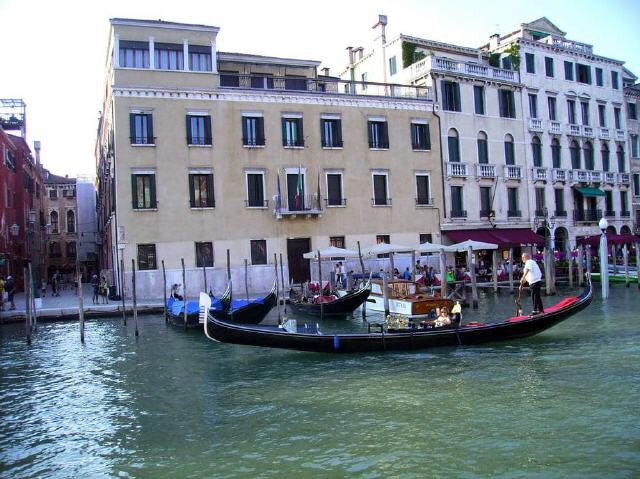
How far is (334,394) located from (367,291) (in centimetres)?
837

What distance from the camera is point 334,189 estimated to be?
75.4ft

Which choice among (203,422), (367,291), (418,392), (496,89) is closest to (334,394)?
(418,392)

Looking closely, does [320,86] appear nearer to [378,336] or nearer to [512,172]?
[512,172]

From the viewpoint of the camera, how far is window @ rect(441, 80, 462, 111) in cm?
2523

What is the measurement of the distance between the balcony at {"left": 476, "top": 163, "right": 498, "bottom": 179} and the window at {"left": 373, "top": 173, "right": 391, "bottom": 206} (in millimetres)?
4517

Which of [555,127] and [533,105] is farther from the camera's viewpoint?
[555,127]

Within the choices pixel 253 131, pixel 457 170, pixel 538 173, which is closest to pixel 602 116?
pixel 538 173

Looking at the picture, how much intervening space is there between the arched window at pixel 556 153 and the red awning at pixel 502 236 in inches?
155

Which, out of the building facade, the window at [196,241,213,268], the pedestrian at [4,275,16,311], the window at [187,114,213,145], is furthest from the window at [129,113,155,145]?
the pedestrian at [4,275,16,311]

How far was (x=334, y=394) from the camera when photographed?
27.3ft

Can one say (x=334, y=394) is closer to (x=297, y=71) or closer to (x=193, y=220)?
(x=193, y=220)

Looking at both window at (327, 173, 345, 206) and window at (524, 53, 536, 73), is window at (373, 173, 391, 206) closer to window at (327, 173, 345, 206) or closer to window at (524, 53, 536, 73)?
window at (327, 173, 345, 206)

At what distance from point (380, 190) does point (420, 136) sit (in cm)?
300

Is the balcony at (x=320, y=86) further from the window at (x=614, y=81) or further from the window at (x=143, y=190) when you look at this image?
the window at (x=614, y=81)
